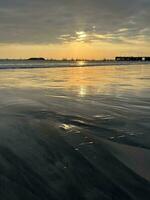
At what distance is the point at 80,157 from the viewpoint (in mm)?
5148

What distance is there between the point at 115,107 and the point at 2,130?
173 inches

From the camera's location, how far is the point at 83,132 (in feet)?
22.0

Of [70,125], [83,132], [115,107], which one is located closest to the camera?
[83,132]

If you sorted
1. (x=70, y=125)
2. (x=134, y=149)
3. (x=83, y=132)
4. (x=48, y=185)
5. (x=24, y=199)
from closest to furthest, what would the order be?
(x=24, y=199), (x=48, y=185), (x=134, y=149), (x=83, y=132), (x=70, y=125)

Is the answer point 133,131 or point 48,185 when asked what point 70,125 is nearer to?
point 133,131

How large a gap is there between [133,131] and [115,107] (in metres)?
3.54

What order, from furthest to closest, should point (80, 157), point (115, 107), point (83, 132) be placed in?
point (115, 107) → point (83, 132) → point (80, 157)

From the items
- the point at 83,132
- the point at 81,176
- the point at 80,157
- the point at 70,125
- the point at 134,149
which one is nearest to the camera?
the point at 81,176

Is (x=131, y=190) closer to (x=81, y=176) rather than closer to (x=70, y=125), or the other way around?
(x=81, y=176)

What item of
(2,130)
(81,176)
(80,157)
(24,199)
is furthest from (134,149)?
(2,130)

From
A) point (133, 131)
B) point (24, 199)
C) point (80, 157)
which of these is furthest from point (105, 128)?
point (24, 199)

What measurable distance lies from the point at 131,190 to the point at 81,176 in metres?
0.73

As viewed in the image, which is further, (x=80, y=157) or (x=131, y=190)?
(x=80, y=157)

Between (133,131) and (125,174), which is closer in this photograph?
(125,174)
